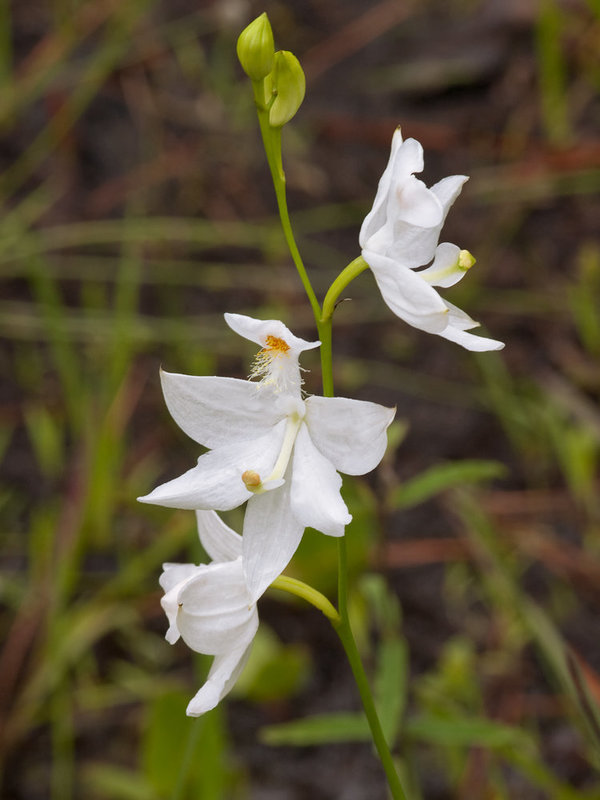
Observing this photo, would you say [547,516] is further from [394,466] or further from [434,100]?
[434,100]

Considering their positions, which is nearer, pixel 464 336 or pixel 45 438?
pixel 464 336

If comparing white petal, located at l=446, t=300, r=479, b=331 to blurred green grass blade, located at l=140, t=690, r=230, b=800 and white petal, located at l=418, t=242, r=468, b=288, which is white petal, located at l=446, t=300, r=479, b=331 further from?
blurred green grass blade, located at l=140, t=690, r=230, b=800

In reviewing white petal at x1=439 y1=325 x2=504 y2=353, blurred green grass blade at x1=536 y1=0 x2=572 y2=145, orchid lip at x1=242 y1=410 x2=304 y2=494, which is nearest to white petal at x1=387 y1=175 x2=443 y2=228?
white petal at x1=439 y1=325 x2=504 y2=353

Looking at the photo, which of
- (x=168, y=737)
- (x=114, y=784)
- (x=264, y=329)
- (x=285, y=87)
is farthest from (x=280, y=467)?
(x=114, y=784)

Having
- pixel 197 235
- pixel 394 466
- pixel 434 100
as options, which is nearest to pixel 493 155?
pixel 434 100

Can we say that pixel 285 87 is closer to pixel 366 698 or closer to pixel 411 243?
pixel 411 243

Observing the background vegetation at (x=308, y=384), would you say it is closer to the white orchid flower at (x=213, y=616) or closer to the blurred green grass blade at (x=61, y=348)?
the blurred green grass blade at (x=61, y=348)
